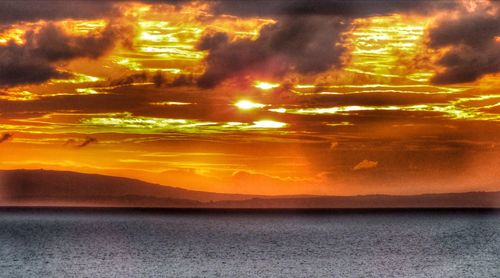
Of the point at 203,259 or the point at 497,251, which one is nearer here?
the point at 203,259

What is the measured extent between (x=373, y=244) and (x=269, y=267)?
41.3m

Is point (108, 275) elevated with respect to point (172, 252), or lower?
elevated

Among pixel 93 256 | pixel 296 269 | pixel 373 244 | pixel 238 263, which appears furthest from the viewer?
pixel 373 244

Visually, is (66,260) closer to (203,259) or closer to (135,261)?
(135,261)

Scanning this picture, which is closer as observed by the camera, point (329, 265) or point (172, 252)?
point (329, 265)

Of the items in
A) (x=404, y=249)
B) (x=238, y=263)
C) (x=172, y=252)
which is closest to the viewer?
(x=238, y=263)

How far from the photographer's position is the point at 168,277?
73.8 m

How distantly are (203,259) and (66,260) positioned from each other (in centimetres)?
1514

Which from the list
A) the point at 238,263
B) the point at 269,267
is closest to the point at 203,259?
the point at 238,263

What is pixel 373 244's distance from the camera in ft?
396

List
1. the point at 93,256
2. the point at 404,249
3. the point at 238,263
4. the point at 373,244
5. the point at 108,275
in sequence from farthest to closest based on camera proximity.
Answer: the point at 373,244, the point at 404,249, the point at 93,256, the point at 238,263, the point at 108,275

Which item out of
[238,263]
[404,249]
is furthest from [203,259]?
[404,249]

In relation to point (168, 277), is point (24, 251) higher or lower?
lower

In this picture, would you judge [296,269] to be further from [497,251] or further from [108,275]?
[497,251]
